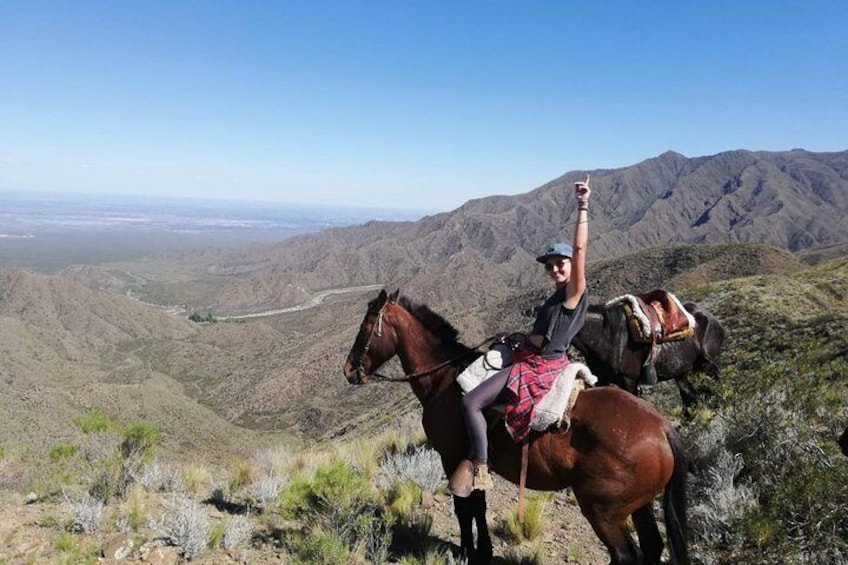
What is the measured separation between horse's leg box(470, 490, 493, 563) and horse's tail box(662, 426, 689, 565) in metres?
1.66

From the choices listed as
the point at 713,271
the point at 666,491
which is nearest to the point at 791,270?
the point at 713,271

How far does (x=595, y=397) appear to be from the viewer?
4.22m

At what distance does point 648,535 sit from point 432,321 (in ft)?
9.29

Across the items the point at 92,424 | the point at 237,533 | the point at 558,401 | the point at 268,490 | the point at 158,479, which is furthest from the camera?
the point at 92,424

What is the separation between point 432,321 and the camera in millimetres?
5410

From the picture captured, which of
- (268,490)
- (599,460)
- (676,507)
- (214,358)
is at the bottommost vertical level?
(214,358)

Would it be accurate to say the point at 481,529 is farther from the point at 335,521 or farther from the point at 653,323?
the point at 653,323

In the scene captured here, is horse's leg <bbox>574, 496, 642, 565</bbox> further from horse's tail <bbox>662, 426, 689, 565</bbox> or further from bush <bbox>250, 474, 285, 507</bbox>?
bush <bbox>250, 474, 285, 507</bbox>

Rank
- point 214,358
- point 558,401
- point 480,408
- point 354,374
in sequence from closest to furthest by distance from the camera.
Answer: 1. point 558,401
2. point 480,408
3. point 354,374
4. point 214,358

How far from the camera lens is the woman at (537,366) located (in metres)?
4.12

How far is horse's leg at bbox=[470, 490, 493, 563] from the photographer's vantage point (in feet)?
16.0

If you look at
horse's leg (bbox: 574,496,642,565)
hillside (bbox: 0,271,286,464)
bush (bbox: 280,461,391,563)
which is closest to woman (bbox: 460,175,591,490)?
horse's leg (bbox: 574,496,642,565)

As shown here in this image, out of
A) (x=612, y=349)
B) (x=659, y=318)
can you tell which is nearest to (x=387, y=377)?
(x=612, y=349)

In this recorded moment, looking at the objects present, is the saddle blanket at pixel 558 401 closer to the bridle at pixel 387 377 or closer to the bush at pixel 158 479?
the bridle at pixel 387 377
